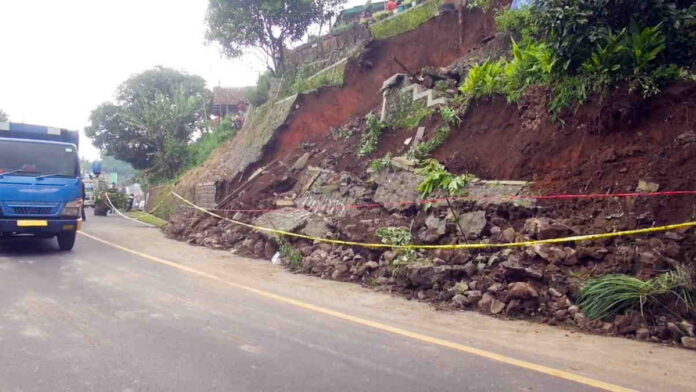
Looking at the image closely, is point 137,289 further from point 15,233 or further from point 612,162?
point 612,162

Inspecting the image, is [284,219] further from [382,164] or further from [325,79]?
[325,79]

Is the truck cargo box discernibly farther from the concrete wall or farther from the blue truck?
the concrete wall

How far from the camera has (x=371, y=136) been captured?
1243cm

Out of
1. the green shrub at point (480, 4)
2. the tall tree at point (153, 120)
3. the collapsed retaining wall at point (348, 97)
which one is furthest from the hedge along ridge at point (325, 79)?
the tall tree at point (153, 120)

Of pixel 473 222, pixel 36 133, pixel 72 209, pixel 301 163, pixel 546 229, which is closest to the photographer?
pixel 546 229

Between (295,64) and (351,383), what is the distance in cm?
1844

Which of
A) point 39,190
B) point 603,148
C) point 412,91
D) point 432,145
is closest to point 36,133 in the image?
point 39,190

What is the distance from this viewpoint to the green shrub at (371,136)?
12.1m

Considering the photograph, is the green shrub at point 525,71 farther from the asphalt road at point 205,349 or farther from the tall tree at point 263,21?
the tall tree at point 263,21

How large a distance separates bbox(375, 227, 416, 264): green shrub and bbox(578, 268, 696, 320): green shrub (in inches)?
103

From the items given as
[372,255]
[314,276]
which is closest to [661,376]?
[372,255]

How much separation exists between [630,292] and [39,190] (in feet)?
33.0

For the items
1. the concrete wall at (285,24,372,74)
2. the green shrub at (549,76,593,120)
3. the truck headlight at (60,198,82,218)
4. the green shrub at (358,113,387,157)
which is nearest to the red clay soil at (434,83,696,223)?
the green shrub at (549,76,593,120)

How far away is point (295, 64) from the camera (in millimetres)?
20703
